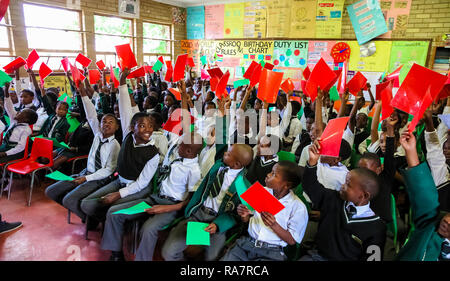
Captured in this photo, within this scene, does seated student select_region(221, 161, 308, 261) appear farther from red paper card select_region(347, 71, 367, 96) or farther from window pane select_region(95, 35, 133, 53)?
window pane select_region(95, 35, 133, 53)

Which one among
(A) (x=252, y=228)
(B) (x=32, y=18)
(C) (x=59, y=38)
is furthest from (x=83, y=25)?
(A) (x=252, y=228)

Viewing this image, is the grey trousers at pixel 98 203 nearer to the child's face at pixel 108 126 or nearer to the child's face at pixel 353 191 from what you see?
the child's face at pixel 108 126

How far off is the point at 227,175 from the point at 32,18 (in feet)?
20.7

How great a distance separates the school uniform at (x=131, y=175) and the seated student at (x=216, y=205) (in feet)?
1.65

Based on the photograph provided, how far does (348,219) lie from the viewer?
1503 millimetres

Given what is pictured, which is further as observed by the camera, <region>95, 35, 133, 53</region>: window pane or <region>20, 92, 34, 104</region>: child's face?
<region>95, 35, 133, 53</region>: window pane

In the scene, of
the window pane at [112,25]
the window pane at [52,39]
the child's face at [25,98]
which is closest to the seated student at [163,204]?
the child's face at [25,98]

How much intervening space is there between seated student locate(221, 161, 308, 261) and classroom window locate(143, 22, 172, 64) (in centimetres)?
739

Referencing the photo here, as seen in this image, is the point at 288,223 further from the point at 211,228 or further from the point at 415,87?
the point at 415,87

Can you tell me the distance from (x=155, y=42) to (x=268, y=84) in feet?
23.3

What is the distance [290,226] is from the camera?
1593mm

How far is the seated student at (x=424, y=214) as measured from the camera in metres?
1.35

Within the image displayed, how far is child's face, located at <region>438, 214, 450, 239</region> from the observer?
1.30 metres

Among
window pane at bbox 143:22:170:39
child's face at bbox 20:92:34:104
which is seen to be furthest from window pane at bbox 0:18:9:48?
window pane at bbox 143:22:170:39
